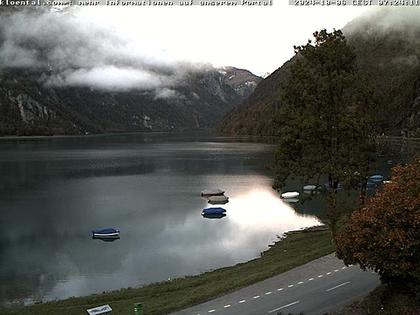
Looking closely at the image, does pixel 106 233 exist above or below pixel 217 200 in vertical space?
above

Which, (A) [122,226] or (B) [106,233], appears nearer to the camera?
(B) [106,233]

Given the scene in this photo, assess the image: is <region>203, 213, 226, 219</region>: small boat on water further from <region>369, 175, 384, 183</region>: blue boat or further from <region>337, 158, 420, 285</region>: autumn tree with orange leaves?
<region>337, 158, 420, 285</region>: autumn tree with orange leaves

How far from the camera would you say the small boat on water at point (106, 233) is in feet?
223

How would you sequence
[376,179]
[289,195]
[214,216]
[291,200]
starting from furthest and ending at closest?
[376,179]
[289,195]
[291,200]
[214,216]

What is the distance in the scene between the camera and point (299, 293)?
98.3 feet

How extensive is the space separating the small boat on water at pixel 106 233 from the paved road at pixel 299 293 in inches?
1507

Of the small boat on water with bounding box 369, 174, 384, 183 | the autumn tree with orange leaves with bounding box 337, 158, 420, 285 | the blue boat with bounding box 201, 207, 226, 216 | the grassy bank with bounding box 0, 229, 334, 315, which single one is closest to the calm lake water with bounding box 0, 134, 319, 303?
the blue boat with bounding box 201, 207, 226, 216

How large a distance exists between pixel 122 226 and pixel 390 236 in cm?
→ 5809

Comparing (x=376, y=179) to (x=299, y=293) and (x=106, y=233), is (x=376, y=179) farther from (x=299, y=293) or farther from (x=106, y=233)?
(x=299, y=293)

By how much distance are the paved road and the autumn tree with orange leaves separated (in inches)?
157

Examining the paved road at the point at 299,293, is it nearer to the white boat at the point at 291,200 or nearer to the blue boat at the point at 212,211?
the blue boat at the point at 212,211

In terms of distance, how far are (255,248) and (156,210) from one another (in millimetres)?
32513

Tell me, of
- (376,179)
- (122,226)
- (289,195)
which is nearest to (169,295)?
(122,226)

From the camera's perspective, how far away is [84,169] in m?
156
